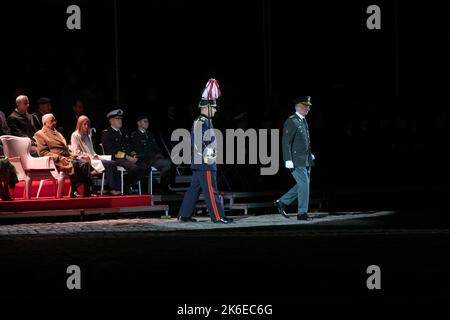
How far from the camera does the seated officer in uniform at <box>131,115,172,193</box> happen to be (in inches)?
843

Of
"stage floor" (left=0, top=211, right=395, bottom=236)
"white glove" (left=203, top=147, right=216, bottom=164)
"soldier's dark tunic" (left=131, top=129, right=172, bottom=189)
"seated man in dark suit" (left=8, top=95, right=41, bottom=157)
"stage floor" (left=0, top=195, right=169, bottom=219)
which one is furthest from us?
"soldier's dark tunic" (left=131, top=129, right=172, bottom=189)

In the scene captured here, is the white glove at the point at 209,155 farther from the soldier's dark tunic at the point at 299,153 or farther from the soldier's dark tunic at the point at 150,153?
the soldier's dark tunic at the point at 150,153

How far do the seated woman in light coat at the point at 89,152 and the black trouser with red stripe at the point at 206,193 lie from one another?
256cm

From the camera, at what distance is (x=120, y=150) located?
21.1 meters

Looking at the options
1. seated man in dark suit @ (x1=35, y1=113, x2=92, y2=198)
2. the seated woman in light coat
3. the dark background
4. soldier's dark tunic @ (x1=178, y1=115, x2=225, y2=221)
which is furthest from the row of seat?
soldier's dark tunic @ (x1=178, y1=115, x2=225, y2=221)

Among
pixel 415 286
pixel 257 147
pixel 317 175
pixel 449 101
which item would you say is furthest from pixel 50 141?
pixel 449 101

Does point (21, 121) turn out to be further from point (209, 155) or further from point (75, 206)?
point (209, 155)

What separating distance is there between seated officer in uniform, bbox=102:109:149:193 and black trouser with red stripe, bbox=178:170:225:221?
2478 millimetres

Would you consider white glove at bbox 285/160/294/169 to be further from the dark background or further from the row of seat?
the row of seat

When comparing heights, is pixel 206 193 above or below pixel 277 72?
below

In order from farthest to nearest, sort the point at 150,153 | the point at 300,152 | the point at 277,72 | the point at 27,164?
the point at 277,72 < the point at 150,153 < the point at 27,164 < the point at 300,152

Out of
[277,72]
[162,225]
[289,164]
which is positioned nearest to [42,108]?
[162,225]

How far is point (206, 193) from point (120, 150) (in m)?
3.37
